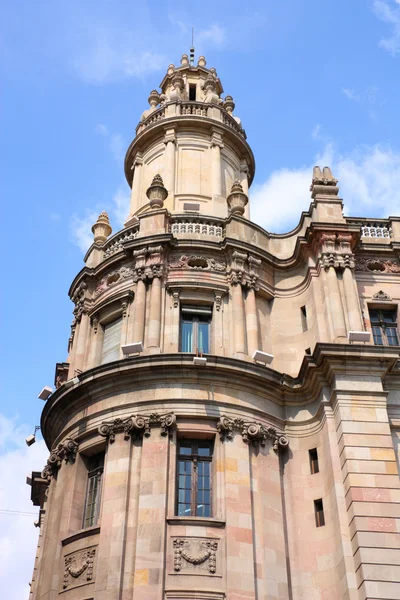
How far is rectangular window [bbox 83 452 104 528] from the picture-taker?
2497cm

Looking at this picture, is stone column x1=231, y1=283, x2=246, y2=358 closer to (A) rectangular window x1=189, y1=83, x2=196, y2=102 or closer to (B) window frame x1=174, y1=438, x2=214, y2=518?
(B) window frame x1=174, y1=438, x2=214, y2=518

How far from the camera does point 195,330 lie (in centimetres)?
2869

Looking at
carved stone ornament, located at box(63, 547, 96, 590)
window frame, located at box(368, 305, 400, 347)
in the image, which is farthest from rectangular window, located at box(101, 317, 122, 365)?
window frame, located at box(368, 305, 400, 347)

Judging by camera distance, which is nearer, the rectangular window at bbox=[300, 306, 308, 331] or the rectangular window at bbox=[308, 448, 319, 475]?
the rectangular window at bbox=[308, 448, 319, 475]

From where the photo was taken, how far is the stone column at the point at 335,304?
89.0 feet

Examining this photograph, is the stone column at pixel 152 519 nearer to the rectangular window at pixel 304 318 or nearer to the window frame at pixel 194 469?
the window frame at pixel 194 469

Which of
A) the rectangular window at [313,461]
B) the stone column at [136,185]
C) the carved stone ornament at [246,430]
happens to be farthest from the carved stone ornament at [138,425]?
the stone column at [136,185]

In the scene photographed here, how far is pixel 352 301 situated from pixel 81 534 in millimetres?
13401

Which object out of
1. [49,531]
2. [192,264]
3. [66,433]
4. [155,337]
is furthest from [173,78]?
[49,531]

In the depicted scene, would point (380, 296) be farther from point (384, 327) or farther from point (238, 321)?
point (238, 321)

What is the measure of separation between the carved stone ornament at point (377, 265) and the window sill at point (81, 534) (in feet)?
50.3

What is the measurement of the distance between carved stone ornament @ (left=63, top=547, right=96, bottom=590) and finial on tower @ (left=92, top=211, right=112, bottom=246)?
617 inches

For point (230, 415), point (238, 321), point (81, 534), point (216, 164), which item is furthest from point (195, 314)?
point (216, 164)

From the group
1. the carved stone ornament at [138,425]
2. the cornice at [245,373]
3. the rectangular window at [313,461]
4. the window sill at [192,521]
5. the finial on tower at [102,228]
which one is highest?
the finial on tower at [102,228]
